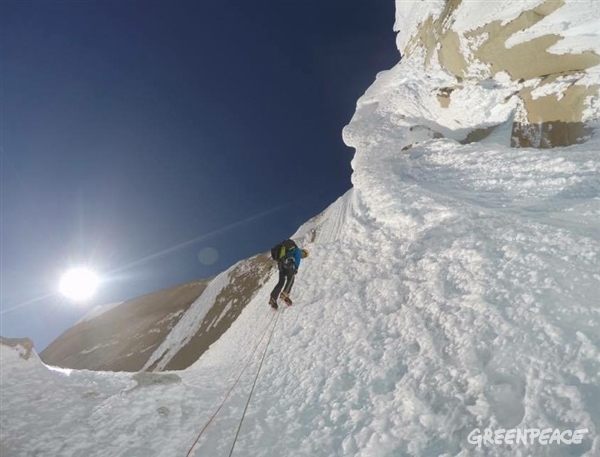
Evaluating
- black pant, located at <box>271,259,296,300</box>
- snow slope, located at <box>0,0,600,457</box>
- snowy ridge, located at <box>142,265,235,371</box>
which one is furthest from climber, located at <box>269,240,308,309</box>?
snowy ridge, located at <box>142,265,235,371</box>

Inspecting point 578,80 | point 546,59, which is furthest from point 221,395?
point 546,59

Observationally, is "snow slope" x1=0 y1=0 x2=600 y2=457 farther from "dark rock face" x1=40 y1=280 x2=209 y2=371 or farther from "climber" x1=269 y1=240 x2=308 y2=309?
"dark rock face" x1=40 y1=280 x2=209 y2=371

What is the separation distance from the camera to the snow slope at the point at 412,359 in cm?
559

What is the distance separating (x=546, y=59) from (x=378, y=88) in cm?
1585

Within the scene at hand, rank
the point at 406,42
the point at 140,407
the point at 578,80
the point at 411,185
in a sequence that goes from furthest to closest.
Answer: the point at 406,42 → the point at 578,80 → the point at 411,185 → the point at 140,407

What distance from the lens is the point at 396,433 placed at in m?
5.76

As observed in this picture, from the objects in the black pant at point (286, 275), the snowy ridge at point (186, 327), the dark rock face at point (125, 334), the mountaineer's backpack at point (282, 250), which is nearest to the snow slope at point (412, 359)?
the black pant at point (286, 275)

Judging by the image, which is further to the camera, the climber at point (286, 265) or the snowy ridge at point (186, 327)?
the snowy ridge at point (186, 327)

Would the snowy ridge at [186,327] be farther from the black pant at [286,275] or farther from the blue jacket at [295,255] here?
the blue jacket at [295,255]

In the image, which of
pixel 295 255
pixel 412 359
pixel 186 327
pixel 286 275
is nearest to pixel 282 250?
pixel 295 255

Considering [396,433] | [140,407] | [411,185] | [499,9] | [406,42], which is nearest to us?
[396,433]

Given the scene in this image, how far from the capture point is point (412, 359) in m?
7.26

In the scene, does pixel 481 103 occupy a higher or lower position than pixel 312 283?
higher

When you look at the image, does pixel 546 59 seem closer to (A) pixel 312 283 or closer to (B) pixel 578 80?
(B) pixel 578 80
